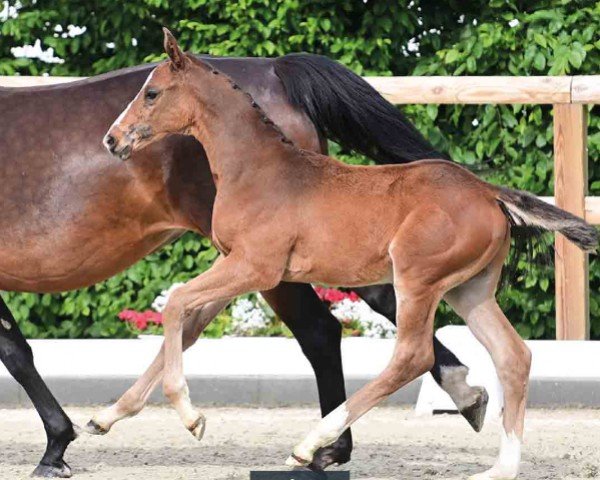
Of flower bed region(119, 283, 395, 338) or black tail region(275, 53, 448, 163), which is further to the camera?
flower bed region(119, 283, 395, 338)

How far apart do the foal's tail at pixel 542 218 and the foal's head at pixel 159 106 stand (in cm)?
112

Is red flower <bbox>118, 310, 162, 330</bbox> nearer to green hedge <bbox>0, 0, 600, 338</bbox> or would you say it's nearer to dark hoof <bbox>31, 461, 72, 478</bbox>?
green hedge <bbox>0, 0, 600, 338</bbox>

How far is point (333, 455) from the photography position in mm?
5789

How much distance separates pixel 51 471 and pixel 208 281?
120cm

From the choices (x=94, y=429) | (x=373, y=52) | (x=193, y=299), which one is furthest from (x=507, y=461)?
(x=373, y=52)

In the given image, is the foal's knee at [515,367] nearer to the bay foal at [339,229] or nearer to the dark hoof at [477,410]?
the bay foal at [339,229]

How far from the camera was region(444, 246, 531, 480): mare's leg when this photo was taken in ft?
17.0

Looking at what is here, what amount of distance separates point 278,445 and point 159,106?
1.87 meters

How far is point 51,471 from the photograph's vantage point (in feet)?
18.9

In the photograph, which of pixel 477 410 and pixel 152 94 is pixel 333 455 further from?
pixel 152 94

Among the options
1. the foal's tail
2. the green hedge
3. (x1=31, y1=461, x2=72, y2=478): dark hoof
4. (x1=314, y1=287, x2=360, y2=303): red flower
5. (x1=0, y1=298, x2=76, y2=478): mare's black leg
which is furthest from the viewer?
the green hedge

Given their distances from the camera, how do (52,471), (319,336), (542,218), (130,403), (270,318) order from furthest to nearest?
(270,318)
(319,336)
(52,471)
(130,403)
(542,218)

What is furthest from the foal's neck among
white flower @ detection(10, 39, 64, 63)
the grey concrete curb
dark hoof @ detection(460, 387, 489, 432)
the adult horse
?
white flower @ detection(10, 39, 64, 63)

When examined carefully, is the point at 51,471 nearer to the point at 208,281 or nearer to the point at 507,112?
the point at 208,281
